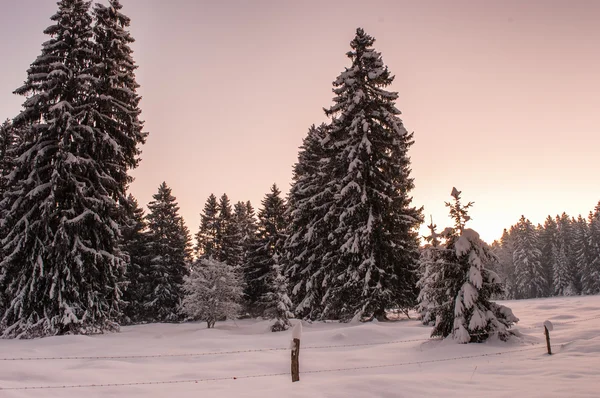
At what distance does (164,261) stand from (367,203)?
29371mm

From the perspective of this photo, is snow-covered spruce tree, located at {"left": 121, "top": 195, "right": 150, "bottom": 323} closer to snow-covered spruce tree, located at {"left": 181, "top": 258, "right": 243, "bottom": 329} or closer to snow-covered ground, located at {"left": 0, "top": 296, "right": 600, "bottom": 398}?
snow-covered spruce tree, located at {"left": 181, "top": 258, "right": 243, "bottom": 329}

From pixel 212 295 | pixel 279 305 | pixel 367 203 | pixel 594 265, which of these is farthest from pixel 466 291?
pixel 594 265

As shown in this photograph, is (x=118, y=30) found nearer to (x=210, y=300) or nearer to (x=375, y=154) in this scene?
(x=375, y=154)

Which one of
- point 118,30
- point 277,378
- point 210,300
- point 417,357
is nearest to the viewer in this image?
point 277,378

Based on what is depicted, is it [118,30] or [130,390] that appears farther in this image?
[118,30]

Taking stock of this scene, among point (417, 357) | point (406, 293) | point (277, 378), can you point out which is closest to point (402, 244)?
point (406, 293)

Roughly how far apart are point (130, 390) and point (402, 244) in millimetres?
19362

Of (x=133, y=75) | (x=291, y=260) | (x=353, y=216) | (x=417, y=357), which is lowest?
(x=417, y=357)

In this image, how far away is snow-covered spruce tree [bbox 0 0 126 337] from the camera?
17891 mm

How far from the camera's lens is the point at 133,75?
22406 mm

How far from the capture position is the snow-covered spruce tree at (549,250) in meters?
76.6

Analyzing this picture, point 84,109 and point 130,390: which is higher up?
point 84,109

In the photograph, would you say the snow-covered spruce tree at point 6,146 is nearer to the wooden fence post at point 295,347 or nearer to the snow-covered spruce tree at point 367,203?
the snow-covered spruce tree at point 367,203

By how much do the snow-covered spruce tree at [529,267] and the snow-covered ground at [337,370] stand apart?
67726mm
